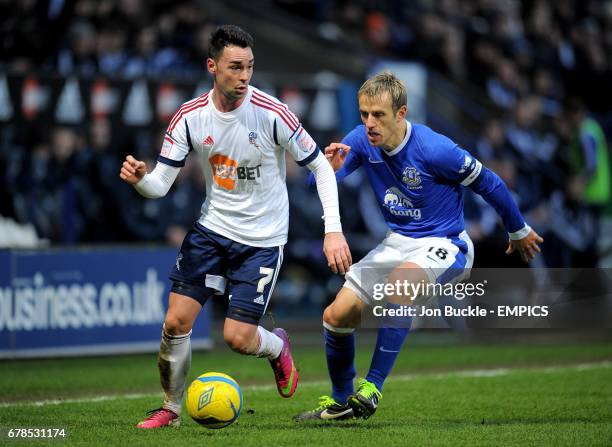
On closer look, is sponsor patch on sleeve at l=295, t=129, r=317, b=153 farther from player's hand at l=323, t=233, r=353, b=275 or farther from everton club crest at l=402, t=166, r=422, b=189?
everton club crest at l=402, t=166, r=422, b=189

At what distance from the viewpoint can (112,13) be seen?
53.8ft

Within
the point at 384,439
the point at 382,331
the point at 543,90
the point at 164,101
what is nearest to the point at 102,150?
the point at 164,101

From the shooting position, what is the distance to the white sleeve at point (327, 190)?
23.4 ft

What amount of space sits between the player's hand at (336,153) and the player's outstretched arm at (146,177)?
1.06 m

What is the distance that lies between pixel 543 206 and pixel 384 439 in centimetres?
1150

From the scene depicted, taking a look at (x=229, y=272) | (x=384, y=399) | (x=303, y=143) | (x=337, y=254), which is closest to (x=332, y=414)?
(x=229, y=272)

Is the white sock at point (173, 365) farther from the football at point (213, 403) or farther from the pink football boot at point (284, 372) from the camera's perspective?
the pink football boot at point (284, 372)

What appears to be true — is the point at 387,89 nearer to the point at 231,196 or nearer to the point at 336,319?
the point at 231,196

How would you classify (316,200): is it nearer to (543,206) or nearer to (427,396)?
(543,206)

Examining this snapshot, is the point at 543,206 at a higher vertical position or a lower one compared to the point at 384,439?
lower

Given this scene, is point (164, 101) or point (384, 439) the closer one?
point (384, 439)

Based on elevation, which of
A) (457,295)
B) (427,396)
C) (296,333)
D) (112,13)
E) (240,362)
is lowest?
(296,333)

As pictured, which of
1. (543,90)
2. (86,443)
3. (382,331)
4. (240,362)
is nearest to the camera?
(86,443)

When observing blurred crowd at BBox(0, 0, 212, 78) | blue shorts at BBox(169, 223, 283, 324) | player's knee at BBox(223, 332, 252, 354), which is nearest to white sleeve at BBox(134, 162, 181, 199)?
blue shorts at BBox(169, 223, 283, 324)
